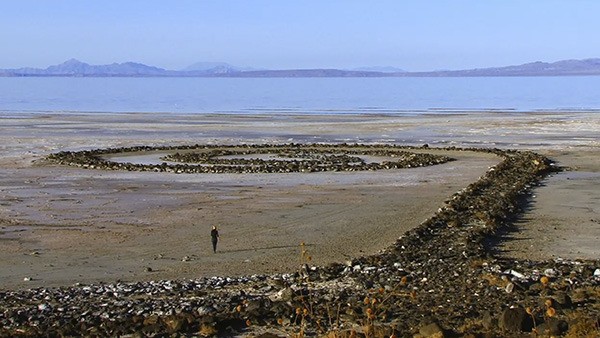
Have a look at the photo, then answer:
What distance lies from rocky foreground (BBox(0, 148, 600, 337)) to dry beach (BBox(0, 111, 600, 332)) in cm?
106

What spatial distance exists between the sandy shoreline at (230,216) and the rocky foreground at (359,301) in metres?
1.60

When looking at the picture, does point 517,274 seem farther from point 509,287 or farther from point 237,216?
point 237,216

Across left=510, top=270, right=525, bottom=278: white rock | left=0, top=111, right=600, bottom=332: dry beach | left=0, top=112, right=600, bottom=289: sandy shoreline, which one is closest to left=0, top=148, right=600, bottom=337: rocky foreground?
left=510, top=270, right=525, bottom=278: white rock

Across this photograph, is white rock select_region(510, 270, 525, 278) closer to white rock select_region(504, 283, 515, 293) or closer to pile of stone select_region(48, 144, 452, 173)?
white rock select_region(504, 283, 515, 293)

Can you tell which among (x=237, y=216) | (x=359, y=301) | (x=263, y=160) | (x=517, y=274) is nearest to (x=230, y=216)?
(x=237, y=216)

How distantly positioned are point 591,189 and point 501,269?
14.3 meters

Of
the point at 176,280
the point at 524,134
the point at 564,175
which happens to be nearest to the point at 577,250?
the point at 176,280

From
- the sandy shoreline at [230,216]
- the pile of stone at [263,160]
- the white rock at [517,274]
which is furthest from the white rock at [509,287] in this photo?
the pile of stone at [263,160]

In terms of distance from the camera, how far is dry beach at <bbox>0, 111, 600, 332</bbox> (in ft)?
62.1

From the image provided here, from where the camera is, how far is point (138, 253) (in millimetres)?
20062

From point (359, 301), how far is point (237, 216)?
36.9ft

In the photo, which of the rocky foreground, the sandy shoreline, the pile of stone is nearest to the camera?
the rocky foreground

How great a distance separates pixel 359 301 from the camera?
1403 cm

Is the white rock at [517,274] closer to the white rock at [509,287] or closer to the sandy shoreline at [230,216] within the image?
the white rock at [509,287]
